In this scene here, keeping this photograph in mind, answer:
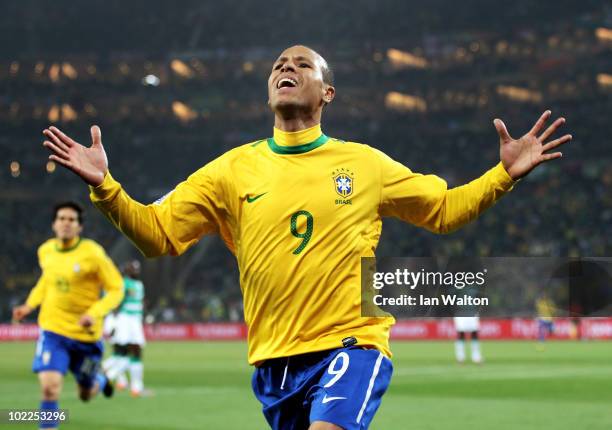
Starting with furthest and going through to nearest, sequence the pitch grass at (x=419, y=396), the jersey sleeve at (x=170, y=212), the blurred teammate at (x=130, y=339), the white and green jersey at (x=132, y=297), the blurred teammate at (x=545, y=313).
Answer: the blurred teammate at (x=545, y=313), the white and green jersey at (x=132, y=297), the blurred teammate at (x=130, y=339), the pitch grass at (x=419, y=396), the jersey sleeve at (x=170, y=212)

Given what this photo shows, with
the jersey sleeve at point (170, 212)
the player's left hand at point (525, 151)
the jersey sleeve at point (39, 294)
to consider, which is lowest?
the jersey sleeve at point (39, 294)

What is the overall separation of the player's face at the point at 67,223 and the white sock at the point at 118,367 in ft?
21.8

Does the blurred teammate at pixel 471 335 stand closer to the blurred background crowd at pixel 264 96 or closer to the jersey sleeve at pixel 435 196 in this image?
the jersey sleeve at pixel 435 196

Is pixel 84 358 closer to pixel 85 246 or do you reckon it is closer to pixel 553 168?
pixel 85 246

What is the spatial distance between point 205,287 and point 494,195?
155 feet

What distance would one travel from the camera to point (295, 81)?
5223 millimetres

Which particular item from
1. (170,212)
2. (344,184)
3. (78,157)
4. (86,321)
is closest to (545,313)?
(86,321)

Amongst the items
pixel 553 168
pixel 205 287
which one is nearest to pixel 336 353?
pixel 205 287

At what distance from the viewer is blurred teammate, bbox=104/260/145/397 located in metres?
17.5

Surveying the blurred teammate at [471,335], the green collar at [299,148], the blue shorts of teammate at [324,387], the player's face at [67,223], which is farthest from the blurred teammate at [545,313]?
the blue shorts of teammate at [324,387]

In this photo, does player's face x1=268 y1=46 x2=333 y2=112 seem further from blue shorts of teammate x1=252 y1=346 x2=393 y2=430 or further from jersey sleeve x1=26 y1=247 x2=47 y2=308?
jersey sleeve x1=26 y1=247 x2=47 y2=308

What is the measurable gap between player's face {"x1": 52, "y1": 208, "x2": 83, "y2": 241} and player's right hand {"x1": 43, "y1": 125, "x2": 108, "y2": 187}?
257 inches

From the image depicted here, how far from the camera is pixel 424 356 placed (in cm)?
2781

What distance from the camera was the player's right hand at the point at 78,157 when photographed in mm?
4859
